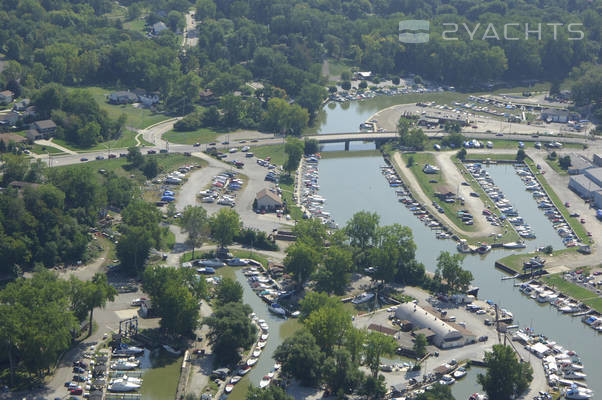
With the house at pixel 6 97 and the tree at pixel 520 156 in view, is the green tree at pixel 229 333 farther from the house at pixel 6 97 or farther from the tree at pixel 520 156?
the house at pixel 6 97

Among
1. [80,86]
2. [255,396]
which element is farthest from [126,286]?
[80,86]

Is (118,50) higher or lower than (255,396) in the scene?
higher

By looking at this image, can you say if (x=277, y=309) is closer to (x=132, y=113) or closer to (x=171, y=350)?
(x=171, y=350)

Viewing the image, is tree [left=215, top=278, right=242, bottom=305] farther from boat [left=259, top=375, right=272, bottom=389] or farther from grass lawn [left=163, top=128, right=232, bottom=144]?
grass lawn [left=163, top=128, right=232, bottom=144]

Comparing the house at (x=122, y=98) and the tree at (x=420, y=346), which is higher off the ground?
the house at (x=122, y=98)

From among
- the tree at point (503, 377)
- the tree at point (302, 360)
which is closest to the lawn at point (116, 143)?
the tree at point (302, 360)

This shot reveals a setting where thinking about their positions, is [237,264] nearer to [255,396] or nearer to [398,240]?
[398,240]
